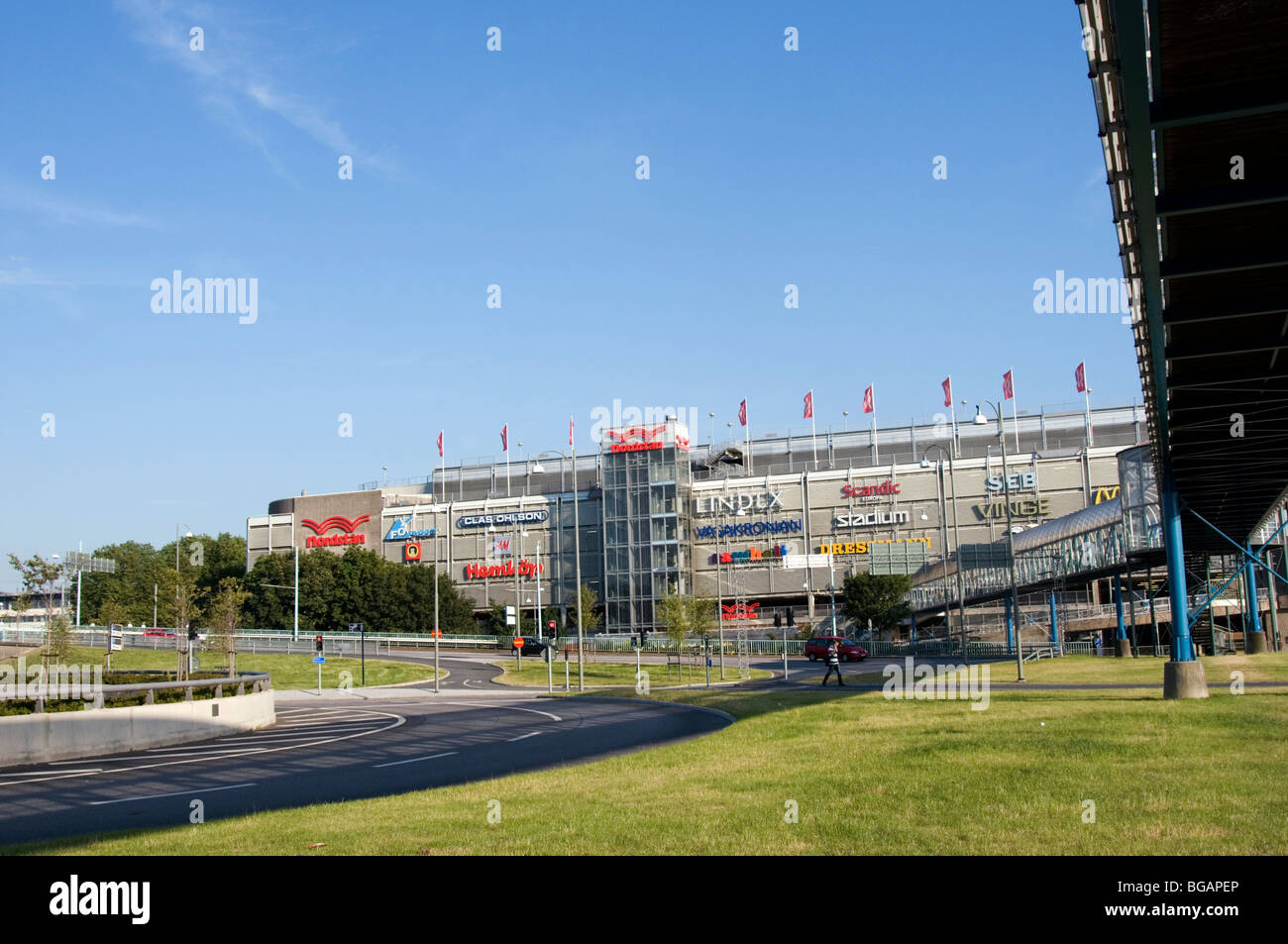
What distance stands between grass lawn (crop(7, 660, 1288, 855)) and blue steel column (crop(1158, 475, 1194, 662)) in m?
8.95

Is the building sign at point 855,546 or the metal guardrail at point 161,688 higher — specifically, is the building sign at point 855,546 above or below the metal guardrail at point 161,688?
above

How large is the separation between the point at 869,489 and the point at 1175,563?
7606 centimetres

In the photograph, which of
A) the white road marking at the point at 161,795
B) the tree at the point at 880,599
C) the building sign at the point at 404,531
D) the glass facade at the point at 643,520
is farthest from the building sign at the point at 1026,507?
the white road marking at the point at 161,795

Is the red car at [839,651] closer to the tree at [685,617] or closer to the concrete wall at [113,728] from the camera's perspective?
the tree at [685,617]

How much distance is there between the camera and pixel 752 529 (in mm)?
107000

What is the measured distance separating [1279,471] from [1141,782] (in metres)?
23.5

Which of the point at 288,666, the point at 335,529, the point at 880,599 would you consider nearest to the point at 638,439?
the point at 880,599

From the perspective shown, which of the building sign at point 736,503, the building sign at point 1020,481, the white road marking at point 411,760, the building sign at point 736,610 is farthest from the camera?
the building sign at point 736,503

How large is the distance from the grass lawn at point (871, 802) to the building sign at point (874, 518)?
8496 centimetres

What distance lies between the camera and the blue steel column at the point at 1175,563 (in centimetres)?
2670

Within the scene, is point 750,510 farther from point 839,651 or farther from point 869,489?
point 839,651

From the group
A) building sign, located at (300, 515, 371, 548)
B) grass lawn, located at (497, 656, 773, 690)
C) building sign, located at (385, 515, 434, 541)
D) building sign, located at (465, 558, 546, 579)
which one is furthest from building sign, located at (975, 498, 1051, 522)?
building sign, located at (300, 515, 371, 548)

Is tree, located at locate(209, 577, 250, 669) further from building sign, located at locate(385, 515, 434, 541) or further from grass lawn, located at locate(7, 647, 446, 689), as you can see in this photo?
building sign, located at locate(385, 515, 434, 541)
